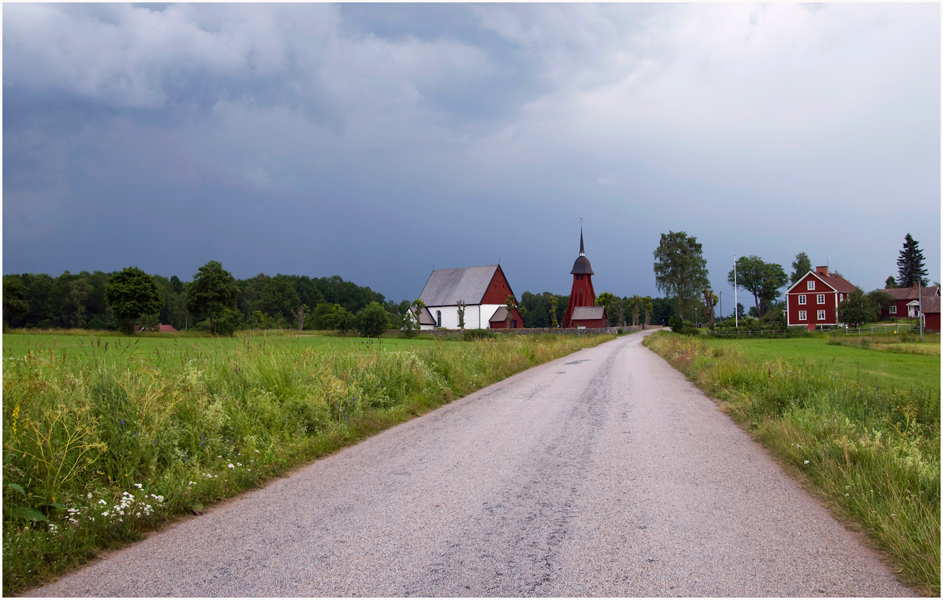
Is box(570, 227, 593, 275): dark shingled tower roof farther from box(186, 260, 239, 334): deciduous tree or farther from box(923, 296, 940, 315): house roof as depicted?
box(186, 260, 239, 334): deciduous tree

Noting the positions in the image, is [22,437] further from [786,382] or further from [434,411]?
[786,382]

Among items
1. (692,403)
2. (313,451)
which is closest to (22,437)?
(313,451)

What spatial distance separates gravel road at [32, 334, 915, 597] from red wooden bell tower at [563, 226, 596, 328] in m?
77.7

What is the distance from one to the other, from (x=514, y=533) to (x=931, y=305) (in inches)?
2813

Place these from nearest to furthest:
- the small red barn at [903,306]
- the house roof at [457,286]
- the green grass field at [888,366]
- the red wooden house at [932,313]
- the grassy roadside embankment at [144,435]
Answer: the grassy roadside embankment at [144,435], the green grass field at [888,366], the red wooden house at [932,313], the small red barn at [903,306], the house roof at [457,286]

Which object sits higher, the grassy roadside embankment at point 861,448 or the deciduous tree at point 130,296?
the deciduous tree at point 130,296

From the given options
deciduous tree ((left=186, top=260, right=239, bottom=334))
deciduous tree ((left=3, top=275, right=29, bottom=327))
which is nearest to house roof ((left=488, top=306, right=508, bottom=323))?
deciduous tree ((left=186, top=260, right=239, bottom=334))

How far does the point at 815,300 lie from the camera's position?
65250 millimetres

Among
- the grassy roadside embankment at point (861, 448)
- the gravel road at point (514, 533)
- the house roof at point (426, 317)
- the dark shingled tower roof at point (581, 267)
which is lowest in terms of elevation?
the gravel road at point (514, 533)

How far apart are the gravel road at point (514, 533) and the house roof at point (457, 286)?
2908 inches

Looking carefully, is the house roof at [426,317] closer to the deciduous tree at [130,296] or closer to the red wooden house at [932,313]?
the deciduous tree at [130,296]

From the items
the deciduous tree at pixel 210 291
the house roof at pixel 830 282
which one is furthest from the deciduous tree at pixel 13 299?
the house roof at pixel 830 282

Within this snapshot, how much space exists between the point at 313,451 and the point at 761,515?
4846 mm

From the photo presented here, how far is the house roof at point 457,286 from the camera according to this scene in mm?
81438
